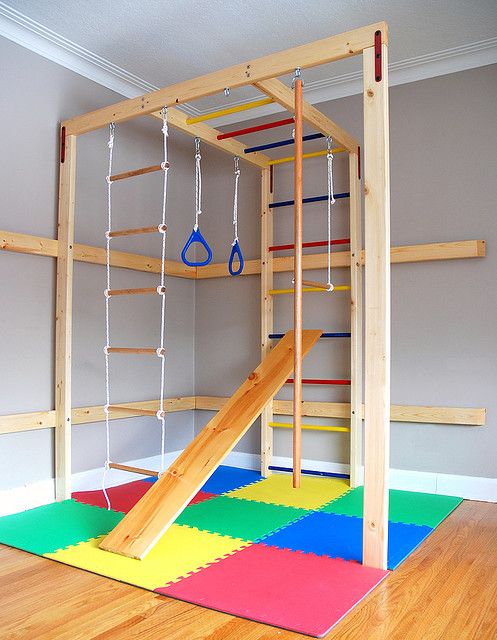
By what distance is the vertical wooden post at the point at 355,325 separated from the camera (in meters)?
4.34

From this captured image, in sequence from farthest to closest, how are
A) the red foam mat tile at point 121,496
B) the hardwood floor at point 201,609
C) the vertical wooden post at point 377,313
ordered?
the red foam mat tile at point 121,496 < the vertical wooden post at point 377,313 < the hardwood floor at point 201,609

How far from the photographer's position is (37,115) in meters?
3.99

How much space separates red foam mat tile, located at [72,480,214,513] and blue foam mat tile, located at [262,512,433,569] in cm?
87

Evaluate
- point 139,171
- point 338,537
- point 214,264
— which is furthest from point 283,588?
point 214,264

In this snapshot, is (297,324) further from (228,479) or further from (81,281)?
(228,479)

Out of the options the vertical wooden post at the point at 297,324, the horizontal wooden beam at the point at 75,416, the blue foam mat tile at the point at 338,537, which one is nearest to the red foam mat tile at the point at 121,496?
the horizontal wooden beam at the point at 75,416

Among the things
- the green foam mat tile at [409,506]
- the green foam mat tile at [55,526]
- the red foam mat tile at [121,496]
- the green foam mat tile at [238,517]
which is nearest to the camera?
the green foam mat tile at [55,526]

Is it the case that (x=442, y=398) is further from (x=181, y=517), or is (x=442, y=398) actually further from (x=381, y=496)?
(x=181, y=517)

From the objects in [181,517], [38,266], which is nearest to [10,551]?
[181,517]

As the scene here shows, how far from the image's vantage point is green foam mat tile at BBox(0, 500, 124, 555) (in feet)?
10.2

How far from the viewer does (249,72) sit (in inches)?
124

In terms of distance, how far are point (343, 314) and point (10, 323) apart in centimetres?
239

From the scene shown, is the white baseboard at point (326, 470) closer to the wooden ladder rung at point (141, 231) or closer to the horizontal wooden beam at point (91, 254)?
the horizontal wooden beam at point (91, 254)

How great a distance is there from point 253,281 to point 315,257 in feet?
2.17
